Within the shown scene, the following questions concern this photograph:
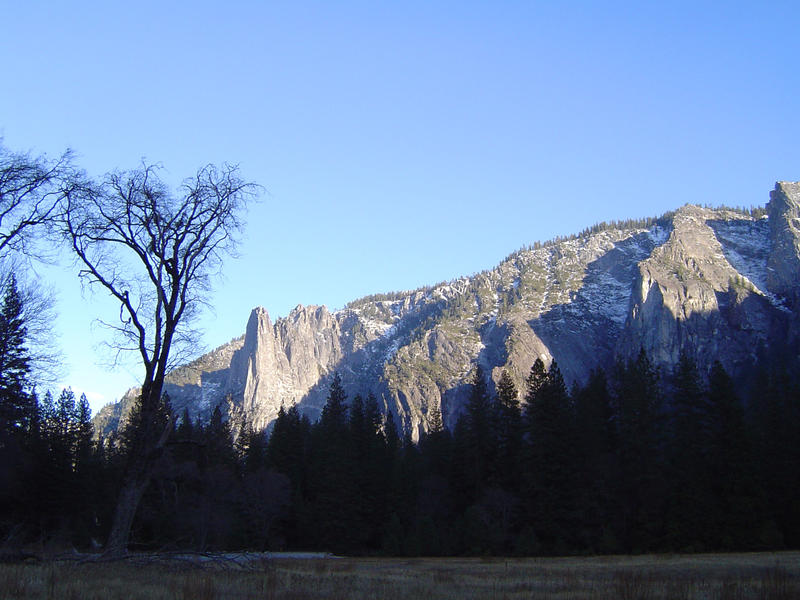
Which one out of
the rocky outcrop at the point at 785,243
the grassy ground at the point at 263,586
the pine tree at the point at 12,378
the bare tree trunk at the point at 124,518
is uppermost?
the rocky outcrop at the point at 785,243

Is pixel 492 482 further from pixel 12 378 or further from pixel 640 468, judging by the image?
pixel 12 378

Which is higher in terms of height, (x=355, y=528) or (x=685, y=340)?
(x=685, y=340)

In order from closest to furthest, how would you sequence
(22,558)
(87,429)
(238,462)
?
(22,558), (87,429), (238,462)

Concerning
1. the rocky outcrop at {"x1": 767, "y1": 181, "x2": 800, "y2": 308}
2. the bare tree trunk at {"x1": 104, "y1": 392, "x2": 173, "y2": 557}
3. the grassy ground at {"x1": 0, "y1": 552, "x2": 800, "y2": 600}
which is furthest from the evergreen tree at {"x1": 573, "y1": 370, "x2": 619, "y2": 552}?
the rocky outcrop at {"x1": 767, "y1": 181, "x2": 800, "y2": 308}

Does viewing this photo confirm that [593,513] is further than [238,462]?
No

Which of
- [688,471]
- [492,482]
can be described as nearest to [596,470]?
[688,471]

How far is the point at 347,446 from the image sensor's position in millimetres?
57531

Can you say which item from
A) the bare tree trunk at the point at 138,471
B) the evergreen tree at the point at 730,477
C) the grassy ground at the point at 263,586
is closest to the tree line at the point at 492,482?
the evergreen tree at the point at 730,477

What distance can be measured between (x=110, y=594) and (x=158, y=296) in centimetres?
954

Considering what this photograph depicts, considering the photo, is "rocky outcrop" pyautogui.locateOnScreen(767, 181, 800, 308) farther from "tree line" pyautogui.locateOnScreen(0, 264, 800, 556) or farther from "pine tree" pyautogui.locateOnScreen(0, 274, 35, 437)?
"pine tree" pyautogui.locateOnScreen(0, 274, 35, 437)

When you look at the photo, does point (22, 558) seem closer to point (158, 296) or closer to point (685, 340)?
point (158, 296)

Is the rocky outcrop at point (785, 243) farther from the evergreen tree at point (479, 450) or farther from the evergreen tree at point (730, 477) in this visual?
the evergreen tree at point (479, 450)

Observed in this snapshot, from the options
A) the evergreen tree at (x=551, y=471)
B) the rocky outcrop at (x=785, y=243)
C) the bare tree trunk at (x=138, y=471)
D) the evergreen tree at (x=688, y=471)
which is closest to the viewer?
the bare tree trunk at (x=138, y=471)

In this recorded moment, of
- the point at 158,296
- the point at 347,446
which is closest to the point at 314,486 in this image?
the point at 347,446
